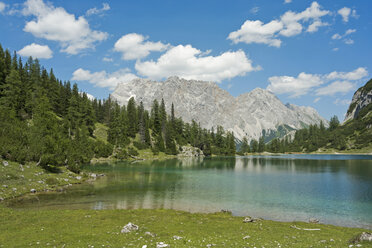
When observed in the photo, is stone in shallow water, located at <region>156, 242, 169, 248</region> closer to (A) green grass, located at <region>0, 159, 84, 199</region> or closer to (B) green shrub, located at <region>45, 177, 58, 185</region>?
(A) green grass, located at <region>0, 159, 84, 199</region>

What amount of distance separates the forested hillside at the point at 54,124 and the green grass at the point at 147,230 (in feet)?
105

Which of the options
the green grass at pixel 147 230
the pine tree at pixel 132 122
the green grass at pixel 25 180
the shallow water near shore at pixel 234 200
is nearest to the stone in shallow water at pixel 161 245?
the green grass at pixel 147 230

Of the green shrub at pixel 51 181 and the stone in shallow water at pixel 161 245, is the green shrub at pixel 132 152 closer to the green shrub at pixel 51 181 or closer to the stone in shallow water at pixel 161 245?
the green shrub at pixel 51 181

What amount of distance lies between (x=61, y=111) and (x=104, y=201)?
383 ft

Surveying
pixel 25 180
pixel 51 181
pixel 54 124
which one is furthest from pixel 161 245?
pixel 54 124

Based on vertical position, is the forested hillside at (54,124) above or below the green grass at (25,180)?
above

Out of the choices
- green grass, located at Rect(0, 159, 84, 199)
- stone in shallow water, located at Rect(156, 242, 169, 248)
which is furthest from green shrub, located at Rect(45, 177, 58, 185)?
stone in shallow water, located at Rect(156, 242, 169, 248)

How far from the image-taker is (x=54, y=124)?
262 ft

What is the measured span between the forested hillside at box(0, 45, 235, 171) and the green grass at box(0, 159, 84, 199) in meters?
3.56

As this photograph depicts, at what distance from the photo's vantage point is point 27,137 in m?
59.8

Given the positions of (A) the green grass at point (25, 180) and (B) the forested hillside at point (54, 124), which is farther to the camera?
(B) the forested hillside at point (54, 124)

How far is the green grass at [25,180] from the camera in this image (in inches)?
1740

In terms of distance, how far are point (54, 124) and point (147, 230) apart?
68.8 m

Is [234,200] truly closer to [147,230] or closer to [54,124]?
[147,230]
